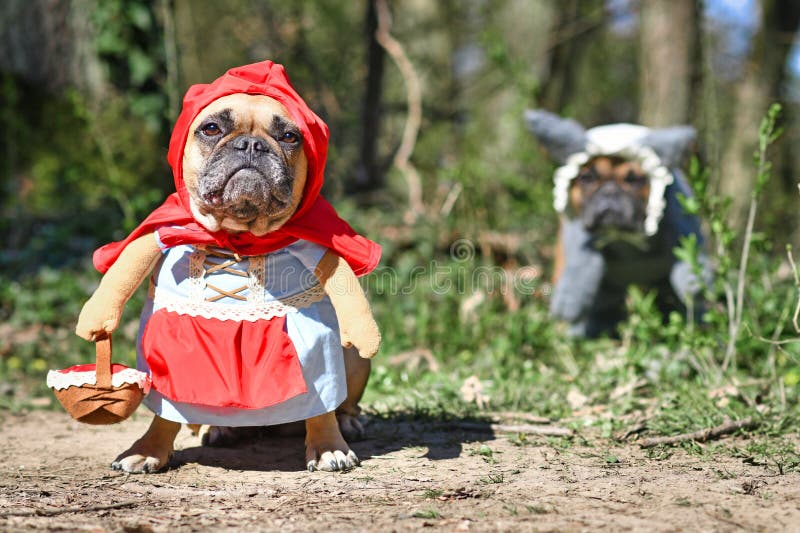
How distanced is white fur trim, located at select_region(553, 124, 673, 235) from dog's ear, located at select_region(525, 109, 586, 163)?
0.12 feet

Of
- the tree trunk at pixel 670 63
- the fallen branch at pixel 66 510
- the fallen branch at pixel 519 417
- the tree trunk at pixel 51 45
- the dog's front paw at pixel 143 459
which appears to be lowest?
the fallen branch at pixel 519 417

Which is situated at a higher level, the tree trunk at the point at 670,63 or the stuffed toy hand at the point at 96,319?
the tree trunk at the point at 670,63

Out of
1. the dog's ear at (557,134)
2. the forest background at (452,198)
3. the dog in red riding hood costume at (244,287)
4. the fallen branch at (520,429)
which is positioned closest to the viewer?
the dog in red riding hood costume at (244,287)

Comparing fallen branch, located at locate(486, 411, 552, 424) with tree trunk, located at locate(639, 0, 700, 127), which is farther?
tree trunk, located at locate(639, 0, 700, 127)

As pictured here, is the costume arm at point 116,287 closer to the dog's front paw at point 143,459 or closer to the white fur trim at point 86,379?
the white fur trim at point 86,379

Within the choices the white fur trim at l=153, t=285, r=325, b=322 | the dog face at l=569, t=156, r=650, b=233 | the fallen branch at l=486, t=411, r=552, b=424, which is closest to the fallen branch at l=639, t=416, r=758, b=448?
the fallen branch at l=486, t=411, r=552, b=424

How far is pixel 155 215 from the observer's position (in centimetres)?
278

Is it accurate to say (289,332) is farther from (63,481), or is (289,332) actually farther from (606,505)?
(606,505)

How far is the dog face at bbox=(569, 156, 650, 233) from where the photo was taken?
4332 millimetres

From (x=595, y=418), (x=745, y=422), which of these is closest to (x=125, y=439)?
(x=595, y=418)

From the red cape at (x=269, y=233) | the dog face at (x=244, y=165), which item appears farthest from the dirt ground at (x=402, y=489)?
the dog face at (x=244, y=165)

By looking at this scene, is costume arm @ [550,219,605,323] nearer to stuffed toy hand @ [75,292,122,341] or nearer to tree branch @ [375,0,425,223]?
tree branch @ [375,0,425,223]

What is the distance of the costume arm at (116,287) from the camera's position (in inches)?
104

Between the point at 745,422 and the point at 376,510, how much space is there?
61.6 inches
